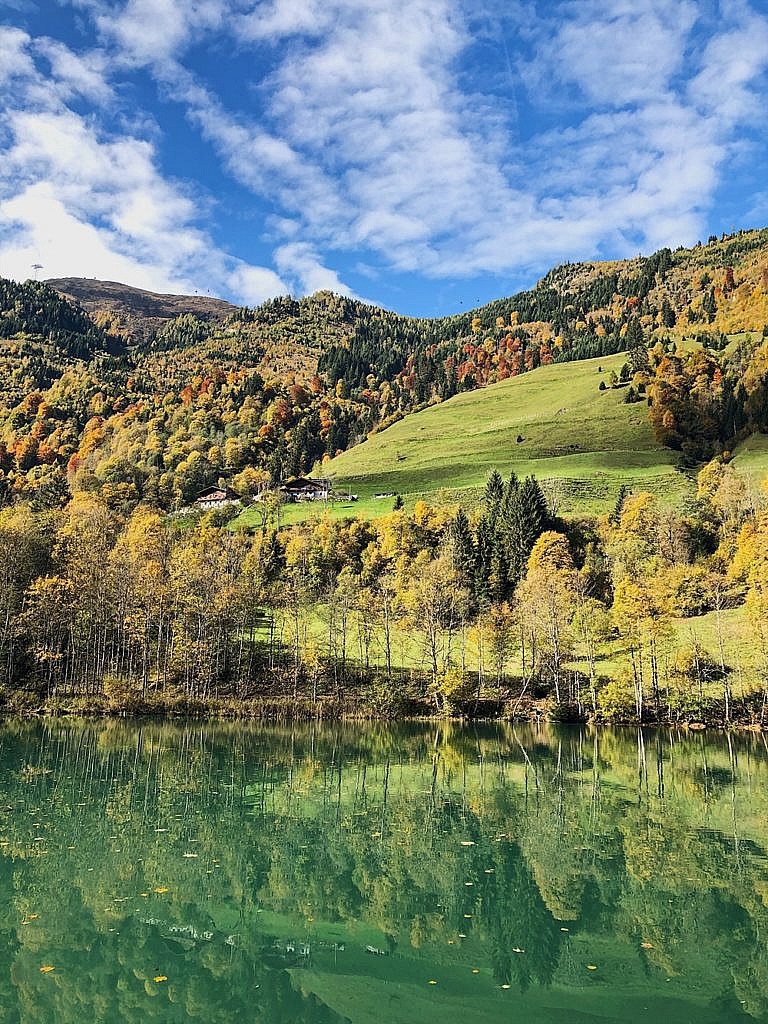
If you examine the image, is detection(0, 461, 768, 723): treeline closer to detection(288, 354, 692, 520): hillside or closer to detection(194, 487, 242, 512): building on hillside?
detection(288, 354, 692, 520): hillside

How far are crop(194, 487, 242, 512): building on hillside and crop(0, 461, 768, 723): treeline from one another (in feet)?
191

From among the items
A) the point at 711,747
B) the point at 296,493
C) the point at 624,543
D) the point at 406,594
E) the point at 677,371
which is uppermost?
the point at 677,371

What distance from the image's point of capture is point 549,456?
159m

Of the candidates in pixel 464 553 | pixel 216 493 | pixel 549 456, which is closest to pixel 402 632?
pixel 464 553

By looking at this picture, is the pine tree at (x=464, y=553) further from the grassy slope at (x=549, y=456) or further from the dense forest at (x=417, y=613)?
the grassy slope at (x=549, y=456)

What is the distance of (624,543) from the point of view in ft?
340

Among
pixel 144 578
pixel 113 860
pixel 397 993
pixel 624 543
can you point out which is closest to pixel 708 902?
pixel 397 993

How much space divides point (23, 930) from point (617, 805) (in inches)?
944

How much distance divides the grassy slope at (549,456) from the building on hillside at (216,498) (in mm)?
24728

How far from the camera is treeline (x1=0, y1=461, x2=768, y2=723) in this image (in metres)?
67.6

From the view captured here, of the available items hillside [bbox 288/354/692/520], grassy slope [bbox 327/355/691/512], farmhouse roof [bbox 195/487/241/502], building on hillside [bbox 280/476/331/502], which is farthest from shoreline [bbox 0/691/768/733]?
farmhouse roof [bbox 195/487/241/502]

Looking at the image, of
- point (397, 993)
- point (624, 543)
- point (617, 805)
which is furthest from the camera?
point (624, 543)

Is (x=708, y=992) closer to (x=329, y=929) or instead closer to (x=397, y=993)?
(x=397, y=993)

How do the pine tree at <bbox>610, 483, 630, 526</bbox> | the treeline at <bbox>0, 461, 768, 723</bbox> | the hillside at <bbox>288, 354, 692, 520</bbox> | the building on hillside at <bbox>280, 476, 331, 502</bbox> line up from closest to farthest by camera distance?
the treeline at <bbox>0, 461, 768, 723</bbox> < the pine tree at <bbox>610, 483, 630, 526</bbox> < the hillside at <bbox>288, 354, 692, 520</bbox> < the building on hillside at <bbox>280, 476, 331, 502</bbox>
